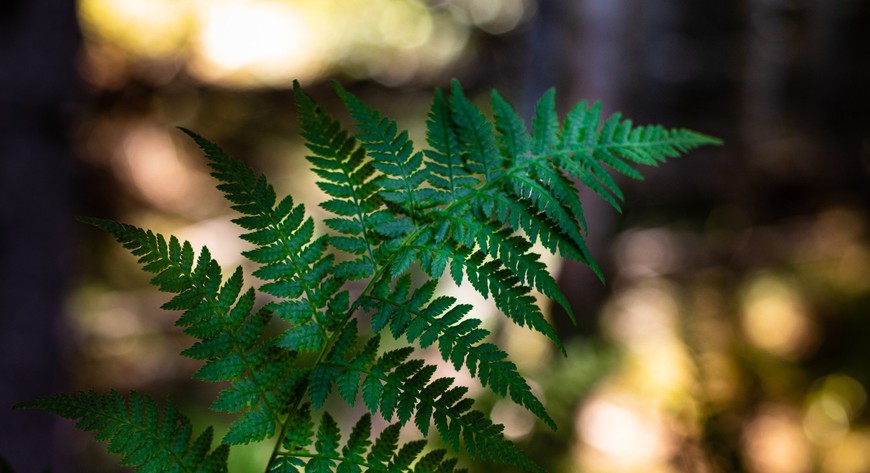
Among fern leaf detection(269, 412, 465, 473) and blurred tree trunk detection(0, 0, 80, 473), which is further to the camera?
blurred tree trunk detection(0, 0, 80, 473)

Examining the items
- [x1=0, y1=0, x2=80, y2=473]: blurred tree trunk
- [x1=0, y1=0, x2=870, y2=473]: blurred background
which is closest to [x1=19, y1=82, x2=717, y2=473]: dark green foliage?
[x1=0, y1=0, x2=870, y2=473]: blurred background

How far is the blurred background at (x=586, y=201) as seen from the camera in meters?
3.03

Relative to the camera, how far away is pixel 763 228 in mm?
5102

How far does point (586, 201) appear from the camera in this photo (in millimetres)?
4121

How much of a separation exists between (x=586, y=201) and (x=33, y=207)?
3.22 meters

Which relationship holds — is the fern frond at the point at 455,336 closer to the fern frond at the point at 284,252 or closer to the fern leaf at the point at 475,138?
the fern frond at the point at 284,252

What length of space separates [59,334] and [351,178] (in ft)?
10.3

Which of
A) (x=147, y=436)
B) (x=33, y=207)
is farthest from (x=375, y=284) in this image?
(x=33, y=207)

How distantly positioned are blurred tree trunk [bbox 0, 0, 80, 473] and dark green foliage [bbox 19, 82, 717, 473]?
9.26ft

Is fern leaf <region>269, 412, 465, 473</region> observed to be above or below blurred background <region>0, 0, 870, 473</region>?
below

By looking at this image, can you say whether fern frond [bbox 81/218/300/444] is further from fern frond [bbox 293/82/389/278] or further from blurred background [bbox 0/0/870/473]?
blurred background [bbox 0/0/870/473]

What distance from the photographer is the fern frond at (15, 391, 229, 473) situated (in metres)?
0.82

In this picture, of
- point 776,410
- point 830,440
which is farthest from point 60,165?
point 830,440

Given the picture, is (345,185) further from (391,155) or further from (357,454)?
(357,454)
